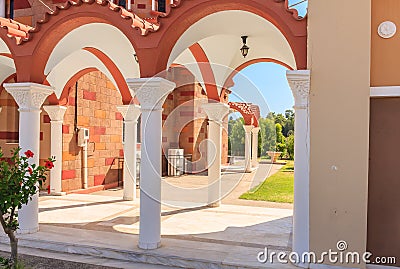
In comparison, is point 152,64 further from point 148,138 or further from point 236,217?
point 236,217

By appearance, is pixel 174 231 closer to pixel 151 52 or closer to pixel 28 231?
pixel 28 231

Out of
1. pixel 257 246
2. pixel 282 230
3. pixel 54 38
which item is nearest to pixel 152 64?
pixel 54 38

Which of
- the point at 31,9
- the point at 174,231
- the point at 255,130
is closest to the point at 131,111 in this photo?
the point at 174,231

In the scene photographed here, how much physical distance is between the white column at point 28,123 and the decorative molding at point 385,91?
4.85m

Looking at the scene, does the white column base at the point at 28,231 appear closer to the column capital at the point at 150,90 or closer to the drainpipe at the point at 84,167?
the column capital at the point at 150,90

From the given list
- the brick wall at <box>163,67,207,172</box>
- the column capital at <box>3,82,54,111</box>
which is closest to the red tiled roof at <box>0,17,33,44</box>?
the column capital at <box>3,82,54,111</box>

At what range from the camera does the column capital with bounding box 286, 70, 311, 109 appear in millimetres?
4234

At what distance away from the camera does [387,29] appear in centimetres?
414

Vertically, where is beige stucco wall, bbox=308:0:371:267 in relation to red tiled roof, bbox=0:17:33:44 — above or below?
below

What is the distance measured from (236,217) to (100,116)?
5.77 meters

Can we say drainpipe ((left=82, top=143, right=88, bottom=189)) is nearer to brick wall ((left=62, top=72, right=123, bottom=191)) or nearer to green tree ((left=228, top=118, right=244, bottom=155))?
brick wall ((left=62, top=72, right=123, bottom=191))

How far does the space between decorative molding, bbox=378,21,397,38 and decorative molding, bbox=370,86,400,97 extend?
0.63m

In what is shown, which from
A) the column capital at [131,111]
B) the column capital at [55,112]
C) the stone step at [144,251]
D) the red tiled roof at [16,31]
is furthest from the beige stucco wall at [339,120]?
the column capital at [55,112]

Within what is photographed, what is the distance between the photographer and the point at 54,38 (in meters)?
5.53
